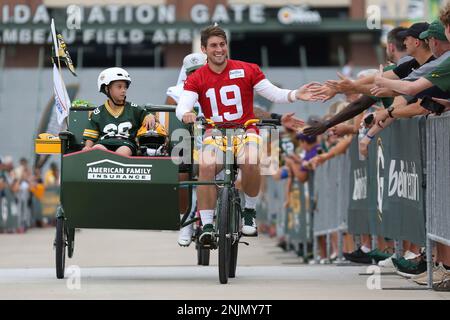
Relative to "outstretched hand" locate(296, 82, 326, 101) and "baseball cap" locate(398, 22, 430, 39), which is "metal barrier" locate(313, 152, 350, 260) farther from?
"baseball cap" locate(398, 22, 430, 39)

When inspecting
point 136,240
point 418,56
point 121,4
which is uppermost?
point 121,4

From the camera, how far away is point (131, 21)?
168ft

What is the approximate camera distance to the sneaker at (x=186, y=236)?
1176 centimetres

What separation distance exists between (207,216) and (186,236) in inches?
30.8

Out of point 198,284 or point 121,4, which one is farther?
point 121,4

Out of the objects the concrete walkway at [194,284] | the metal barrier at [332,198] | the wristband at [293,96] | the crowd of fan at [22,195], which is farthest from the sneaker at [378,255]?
the crowd of fan at [22,195]

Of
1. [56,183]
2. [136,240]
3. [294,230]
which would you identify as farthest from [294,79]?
[294,230]

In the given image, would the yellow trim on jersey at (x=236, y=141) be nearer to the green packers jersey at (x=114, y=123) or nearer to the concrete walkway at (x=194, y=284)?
the green packers jersey at (x=114, y=123)

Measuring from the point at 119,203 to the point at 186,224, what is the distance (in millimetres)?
716

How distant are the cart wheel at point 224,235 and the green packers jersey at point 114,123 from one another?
151 centimetres

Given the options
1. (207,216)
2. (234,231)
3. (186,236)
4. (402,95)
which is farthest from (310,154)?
(234,231)

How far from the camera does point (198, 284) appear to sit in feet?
34.5
